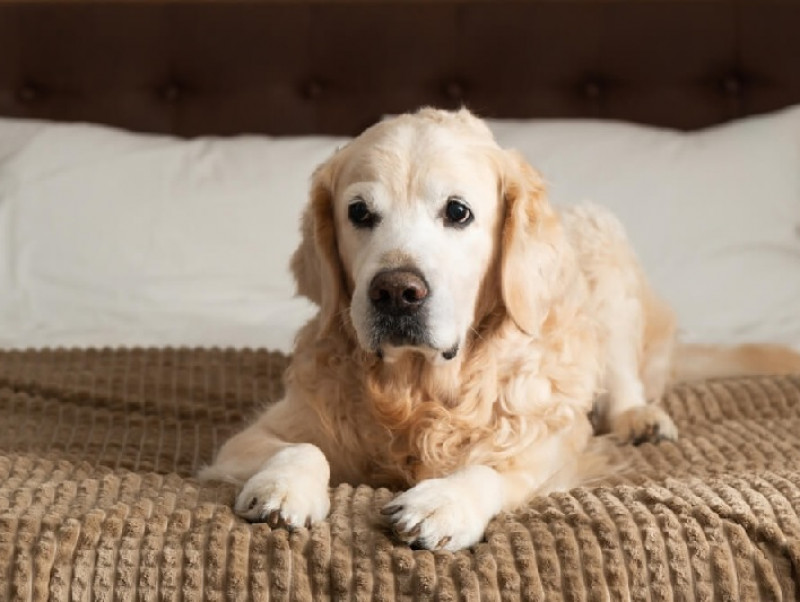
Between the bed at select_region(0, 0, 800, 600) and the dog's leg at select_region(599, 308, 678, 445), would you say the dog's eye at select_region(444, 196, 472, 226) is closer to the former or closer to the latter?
the bed at select_region(0, 0, 800, 600)

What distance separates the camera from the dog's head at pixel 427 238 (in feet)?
5.03

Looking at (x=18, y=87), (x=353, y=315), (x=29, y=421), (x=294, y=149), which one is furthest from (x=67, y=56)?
(x=353, y=315)

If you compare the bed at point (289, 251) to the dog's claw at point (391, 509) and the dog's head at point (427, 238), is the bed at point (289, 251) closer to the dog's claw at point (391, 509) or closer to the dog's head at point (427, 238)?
the dog's claw at point (391, 509)

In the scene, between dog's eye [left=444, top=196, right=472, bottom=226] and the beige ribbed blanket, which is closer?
the beige ribbed blanket

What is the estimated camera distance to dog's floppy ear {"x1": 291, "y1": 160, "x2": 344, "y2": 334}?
1.72m

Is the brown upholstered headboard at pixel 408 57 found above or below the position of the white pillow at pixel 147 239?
above

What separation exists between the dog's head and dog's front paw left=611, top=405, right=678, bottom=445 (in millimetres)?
361

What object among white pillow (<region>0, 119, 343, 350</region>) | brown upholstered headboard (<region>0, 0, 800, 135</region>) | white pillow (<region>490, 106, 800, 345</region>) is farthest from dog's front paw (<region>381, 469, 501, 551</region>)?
brown upholstered headboard (<region>0, 0, 800, 135</region>)

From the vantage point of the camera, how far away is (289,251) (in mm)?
2768

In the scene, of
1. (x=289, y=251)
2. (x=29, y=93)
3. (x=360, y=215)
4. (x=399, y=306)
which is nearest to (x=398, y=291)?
(x=399, y=306)

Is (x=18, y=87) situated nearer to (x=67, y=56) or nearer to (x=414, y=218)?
(x=67, y=56)

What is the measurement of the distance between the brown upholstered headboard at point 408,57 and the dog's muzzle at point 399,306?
1822 mm

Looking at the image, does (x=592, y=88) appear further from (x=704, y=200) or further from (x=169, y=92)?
(x=169, y=92)

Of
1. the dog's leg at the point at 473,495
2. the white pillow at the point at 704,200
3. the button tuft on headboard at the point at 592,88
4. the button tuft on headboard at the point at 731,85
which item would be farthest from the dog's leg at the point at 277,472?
the button tuft on headboard at the point at 731,85
